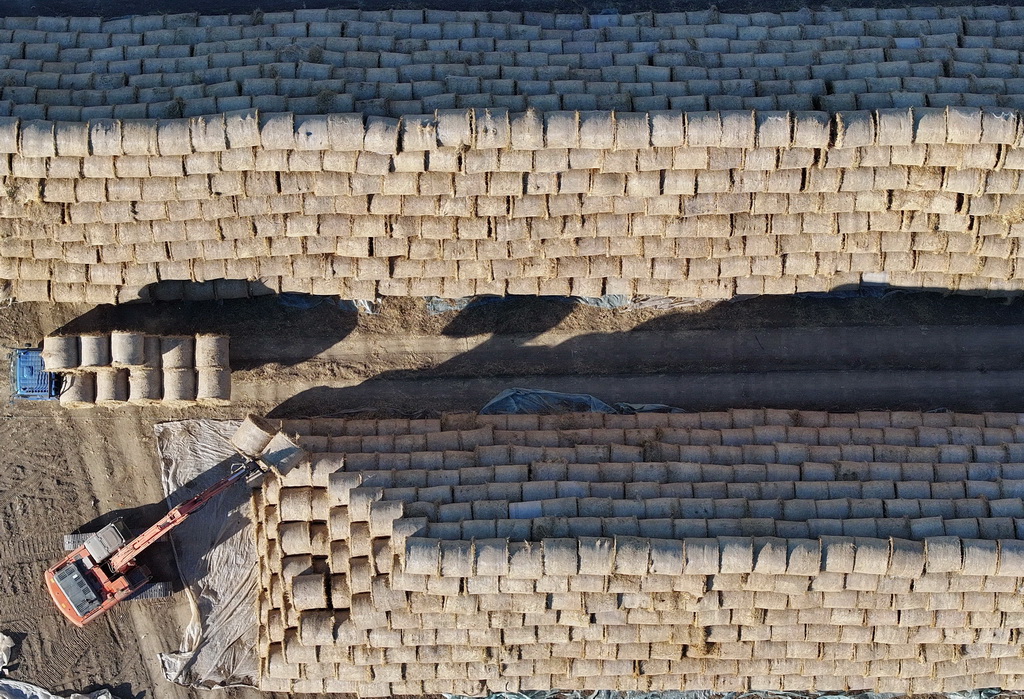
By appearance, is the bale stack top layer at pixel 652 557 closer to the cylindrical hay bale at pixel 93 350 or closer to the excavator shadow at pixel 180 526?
the excavator shadow at pixel 180 526

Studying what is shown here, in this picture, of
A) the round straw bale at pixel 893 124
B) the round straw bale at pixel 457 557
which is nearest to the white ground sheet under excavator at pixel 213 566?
the round straw bale at pixel 457 557

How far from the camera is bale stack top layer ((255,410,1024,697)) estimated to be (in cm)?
1338

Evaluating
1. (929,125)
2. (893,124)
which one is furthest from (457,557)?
(929,125)

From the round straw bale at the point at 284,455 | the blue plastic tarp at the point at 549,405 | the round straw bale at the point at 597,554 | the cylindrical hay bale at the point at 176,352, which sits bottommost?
the round straw bale at the point at 597,554

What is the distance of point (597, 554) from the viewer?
13.2 meters

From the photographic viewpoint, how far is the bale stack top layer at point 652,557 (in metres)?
13.4

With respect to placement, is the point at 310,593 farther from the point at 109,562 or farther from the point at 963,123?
the point at 963,123

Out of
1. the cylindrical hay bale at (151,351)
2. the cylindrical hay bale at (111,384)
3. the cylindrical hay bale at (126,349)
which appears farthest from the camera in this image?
the cylindrical hay bale at (111,384)

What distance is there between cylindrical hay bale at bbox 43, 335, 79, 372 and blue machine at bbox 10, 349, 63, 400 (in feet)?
1.74

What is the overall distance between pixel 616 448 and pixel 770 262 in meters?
4.41

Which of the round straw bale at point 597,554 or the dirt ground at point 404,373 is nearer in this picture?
the round straw bale at point 597,554

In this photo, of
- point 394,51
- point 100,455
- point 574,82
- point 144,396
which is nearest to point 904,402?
point 574,82

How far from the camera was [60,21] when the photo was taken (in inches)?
627

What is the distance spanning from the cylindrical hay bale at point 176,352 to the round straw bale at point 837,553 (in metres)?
11.5
